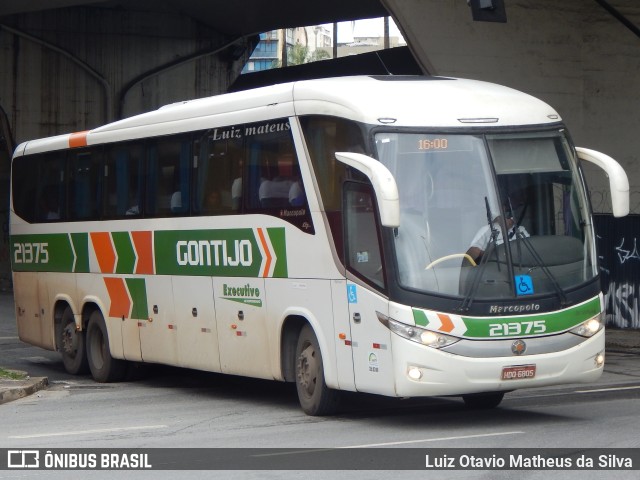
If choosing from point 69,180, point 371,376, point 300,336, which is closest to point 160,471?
point 371,376

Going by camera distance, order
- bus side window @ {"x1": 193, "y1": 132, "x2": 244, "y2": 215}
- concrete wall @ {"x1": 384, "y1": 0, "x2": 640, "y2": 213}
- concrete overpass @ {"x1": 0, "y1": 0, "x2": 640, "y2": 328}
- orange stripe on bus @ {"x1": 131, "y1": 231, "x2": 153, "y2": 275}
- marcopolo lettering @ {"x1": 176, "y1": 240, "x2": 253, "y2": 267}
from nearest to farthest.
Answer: marcopolo lettering @ {"x1": 176, "y1": 240, "x2": 253, "y2": 267} < bus side window @ {"x1": 193, "y1": 132, "x2": 244, "y2": 215} < orange stripe on bus @ {"x1": 131, "y1": 231, "x2": 153, "y2": 275} < concrete wall @ {"x1": 384, "y1": 0, "x2": 640, "y2": 213} < concrete overpass @ {"x1": 0, "y1": 0, "x2": 640, "y2": 328}

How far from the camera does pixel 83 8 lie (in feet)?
114

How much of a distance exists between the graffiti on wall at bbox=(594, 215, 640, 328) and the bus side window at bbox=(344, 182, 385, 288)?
1194cm

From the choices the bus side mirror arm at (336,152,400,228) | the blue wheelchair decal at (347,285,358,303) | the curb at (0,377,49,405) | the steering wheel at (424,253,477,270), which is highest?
the bus side mirror arm at (336,152,400,228)

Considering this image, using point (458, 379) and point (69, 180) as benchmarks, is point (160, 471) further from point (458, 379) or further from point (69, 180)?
point (69, 180)

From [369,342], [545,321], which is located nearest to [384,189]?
[369,342]

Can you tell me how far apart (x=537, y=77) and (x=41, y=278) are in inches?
392

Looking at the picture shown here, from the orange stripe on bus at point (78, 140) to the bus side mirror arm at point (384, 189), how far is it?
7495 millimetres

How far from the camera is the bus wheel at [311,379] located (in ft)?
40.4

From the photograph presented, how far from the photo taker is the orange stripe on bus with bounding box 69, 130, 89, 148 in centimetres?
1773

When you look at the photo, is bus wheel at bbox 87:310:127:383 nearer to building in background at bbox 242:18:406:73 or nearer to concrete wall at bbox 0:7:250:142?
concrete wall at bbox 0:7:250:142

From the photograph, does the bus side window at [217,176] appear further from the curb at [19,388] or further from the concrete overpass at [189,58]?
the concrete overpass at [189,58]

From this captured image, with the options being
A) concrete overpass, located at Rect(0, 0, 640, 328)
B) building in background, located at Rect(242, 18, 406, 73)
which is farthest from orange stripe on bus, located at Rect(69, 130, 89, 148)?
building in background, located at Rect(242, 18, 406, 73)

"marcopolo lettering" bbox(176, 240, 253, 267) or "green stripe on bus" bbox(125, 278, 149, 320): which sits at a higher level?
"marcopolo lettering" bbox(176, 240, 253, 267)
